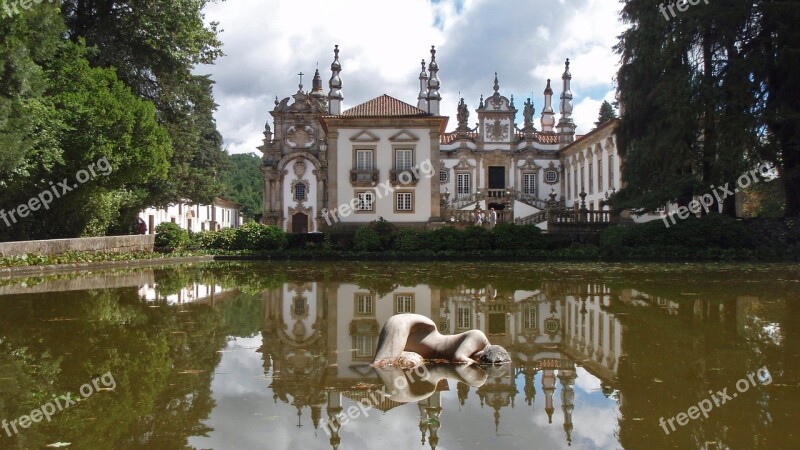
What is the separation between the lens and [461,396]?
4.63 metres

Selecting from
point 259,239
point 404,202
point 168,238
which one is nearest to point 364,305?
point 259,239

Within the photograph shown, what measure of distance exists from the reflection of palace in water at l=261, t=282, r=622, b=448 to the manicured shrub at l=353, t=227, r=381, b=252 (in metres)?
12.5

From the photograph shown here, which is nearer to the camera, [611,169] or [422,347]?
[422,347]

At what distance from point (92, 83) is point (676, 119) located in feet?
64.8

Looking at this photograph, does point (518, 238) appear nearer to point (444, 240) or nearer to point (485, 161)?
point (444, 240)

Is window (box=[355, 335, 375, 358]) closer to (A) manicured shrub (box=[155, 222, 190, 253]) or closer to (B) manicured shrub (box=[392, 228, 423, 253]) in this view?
(B) manicured shrub (box=[392, 228, 423, 253])

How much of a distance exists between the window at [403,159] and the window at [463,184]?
15.4m

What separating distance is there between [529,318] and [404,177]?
23.4 meters

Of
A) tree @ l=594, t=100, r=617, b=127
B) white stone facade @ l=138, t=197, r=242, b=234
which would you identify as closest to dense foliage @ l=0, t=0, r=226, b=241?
white stone facade @ l=138, t=197, r=242, b=234

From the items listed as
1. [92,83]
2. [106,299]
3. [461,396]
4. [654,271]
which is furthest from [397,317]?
[92,83]

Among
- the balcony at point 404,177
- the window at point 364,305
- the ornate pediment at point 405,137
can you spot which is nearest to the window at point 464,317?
the window at point 364,305

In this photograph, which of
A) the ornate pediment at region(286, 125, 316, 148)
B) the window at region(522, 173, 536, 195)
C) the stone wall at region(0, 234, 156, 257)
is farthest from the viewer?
the ornate pediment at region(286, 125, 316, 148)

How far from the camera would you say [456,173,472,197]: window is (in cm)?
4653

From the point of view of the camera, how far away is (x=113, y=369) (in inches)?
213
